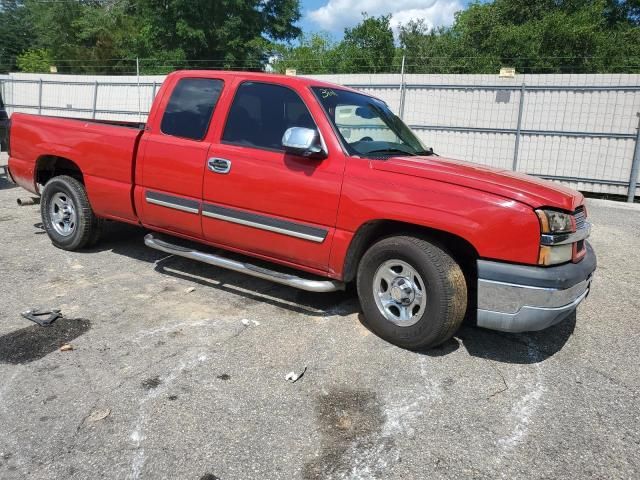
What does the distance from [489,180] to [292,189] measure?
1.43 meters

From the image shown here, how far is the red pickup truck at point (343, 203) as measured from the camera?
3361 mm

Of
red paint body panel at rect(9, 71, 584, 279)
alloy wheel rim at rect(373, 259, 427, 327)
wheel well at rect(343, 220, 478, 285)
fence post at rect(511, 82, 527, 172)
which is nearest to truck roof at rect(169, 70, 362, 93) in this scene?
red paint body panel at rect(9, 71, 584, 279)

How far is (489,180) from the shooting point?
3.55 meters

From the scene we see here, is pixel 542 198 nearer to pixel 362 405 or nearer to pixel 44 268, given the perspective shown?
pixel 362 405

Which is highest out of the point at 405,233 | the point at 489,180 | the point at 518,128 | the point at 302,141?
the point at 518,128

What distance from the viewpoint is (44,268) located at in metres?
5.27

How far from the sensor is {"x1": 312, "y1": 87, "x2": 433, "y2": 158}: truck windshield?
409cm

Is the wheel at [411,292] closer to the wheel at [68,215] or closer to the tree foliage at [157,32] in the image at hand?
the wheel at [68,215]

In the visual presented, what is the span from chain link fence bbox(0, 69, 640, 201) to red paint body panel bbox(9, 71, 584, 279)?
27.3 ft

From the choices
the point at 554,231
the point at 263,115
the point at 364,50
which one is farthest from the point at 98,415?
the point at 364,50

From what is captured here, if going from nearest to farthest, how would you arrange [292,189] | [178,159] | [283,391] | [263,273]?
[283,391] < [292,189] < [263,273] < [178,159]

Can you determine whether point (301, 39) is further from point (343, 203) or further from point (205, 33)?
point (343, 203)

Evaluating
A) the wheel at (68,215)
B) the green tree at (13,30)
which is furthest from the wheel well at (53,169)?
the green tree at (13,30)

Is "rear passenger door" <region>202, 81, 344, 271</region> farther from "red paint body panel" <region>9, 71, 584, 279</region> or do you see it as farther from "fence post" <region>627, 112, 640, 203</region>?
"fence post" <region>627, 112, 640, 203</region>
